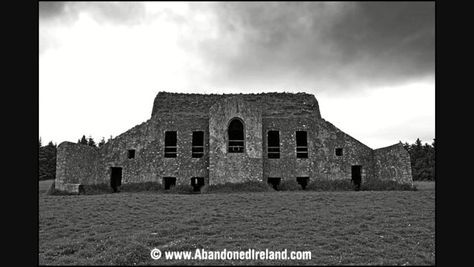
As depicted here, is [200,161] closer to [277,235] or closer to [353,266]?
[277,235]

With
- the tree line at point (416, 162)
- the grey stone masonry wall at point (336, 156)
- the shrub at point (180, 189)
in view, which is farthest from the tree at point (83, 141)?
the grey stone masonry wall at point (336, 156)

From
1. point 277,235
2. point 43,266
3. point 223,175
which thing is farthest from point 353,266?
point 223,175

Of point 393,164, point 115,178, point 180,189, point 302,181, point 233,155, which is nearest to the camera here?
point 233,155

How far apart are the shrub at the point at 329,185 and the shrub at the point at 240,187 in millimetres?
3471

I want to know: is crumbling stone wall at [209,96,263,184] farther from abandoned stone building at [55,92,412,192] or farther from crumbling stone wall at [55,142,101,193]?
crumbling stone wall at [55,142,101,193]

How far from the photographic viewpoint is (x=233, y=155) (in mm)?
29484

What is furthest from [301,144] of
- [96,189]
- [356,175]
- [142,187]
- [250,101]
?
[96,189]

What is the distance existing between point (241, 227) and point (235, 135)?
2054cm

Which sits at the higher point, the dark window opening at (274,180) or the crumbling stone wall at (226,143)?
Result: the crumbling stone wall at (226,143)

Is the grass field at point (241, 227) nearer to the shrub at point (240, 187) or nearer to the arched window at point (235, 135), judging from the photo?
the shrub at point (240, 187)

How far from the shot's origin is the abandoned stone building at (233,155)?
29.6 metres

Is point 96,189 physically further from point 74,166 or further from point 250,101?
point 250,101

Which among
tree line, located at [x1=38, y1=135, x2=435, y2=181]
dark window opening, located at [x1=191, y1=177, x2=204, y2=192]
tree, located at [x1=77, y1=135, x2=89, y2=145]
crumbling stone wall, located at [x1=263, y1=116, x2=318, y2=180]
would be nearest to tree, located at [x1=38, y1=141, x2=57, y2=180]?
tree line, located at [x1=38, y1=135, x2=435, y2=181]

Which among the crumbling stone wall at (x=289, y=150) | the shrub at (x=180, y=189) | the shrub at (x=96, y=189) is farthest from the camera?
the crumbling stone wall at (x=289, y=150)
